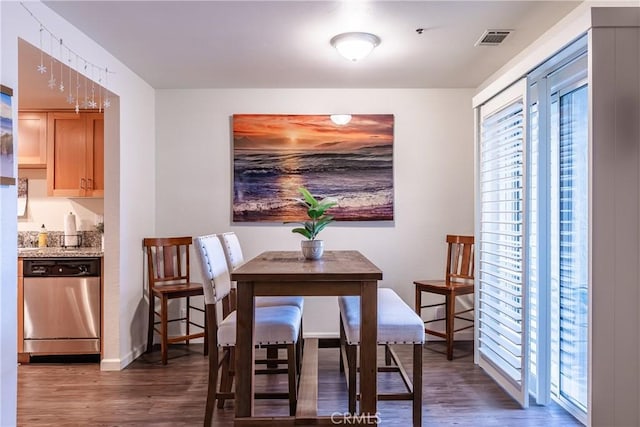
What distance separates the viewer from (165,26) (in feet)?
8.85

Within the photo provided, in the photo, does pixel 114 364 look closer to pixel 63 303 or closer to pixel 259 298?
pixel 63 303

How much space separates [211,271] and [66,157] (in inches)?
97.3

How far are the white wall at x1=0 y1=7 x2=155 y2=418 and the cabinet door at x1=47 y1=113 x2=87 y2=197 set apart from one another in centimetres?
59

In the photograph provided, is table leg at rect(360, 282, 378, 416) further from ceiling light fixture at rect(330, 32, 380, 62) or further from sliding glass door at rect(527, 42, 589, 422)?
ceiling light fixture at rect(330, 32, 380, 62)

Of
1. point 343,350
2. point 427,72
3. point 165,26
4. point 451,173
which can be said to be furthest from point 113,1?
point 451,173

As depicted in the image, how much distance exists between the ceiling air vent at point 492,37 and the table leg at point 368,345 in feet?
6.28

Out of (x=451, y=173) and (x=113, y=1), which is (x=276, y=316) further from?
(x=451, y=173)

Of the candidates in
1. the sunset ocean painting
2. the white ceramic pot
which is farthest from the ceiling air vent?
the white ceramic pot

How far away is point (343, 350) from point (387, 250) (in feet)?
3.86

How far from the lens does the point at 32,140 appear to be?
398 centimetres

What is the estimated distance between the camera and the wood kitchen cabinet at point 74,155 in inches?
155

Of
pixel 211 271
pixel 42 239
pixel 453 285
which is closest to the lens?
pixel 211 271

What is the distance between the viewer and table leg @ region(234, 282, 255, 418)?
6.70 feet

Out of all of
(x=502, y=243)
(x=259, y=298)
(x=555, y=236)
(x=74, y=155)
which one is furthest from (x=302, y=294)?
(x=74, y=155)
